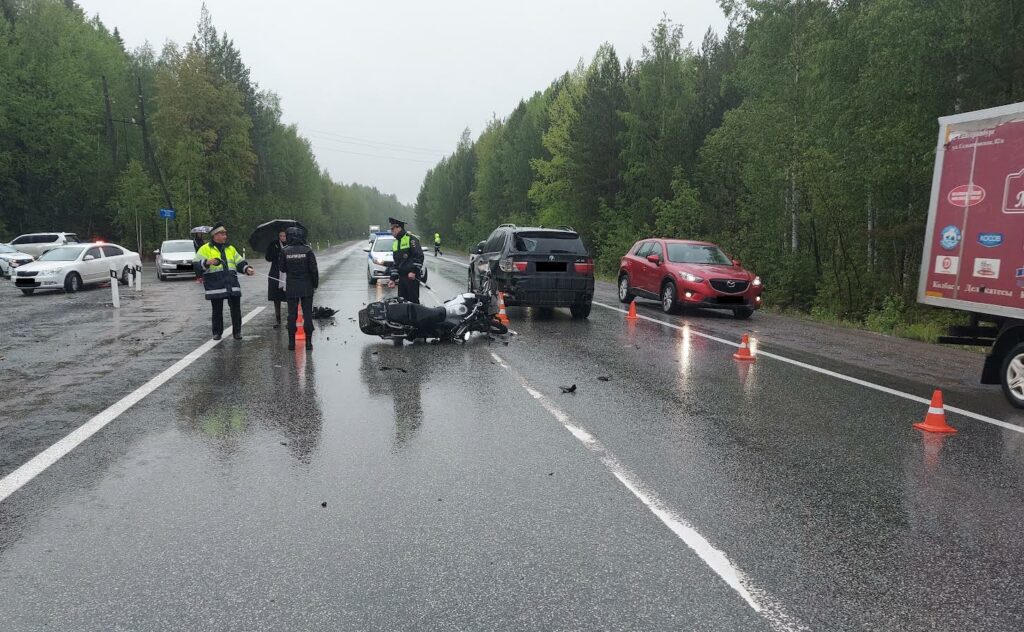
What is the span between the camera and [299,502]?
457 cm

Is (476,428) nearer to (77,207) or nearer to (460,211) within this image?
(77,207)

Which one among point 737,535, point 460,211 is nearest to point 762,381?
point 737,535

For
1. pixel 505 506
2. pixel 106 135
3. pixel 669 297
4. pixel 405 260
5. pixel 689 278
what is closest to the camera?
pixel 505 506

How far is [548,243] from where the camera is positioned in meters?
14.9

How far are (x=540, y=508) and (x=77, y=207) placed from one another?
61800 mm

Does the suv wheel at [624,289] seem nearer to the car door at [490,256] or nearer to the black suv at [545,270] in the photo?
the car door at [490,256]

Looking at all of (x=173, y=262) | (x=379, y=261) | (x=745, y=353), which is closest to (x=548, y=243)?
(x=745, y=353)

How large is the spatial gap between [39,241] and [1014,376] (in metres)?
43.9

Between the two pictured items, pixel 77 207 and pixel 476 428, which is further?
pixel 77 207

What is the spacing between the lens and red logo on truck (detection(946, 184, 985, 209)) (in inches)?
317

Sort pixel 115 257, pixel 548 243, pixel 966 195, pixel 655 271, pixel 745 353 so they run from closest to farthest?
pixel 966 195
pixel 745 353
pixel 548 243
pixel 655 271
pixel 115 257

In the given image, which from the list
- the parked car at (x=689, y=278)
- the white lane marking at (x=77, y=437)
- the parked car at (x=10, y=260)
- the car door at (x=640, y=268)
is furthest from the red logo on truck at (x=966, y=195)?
the parked car at (x=10, y=260)

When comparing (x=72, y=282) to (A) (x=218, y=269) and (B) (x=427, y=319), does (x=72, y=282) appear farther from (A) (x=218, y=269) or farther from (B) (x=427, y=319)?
(B) (x=427, y=319)

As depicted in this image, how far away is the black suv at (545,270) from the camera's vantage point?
1459 cm
